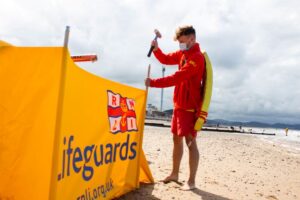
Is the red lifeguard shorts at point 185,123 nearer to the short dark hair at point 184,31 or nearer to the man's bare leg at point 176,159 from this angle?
the man's bare leg at point 176,159

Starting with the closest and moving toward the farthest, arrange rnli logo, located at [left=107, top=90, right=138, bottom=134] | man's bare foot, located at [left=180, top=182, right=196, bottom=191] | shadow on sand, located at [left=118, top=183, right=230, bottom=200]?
rnli logo, located at [left=107, top=90, right=138, bottom=134]
shadow on sand, located at [left=118, top=183, right=230, bottom=200]
man's bare foot, located at [left=180, top=182, right=196, bottom=191]

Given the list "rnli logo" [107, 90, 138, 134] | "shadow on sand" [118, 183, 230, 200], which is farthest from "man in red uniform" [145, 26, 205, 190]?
"rnli logo" [107, 90, 138, 134]

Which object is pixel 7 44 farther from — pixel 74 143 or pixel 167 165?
pixel 167 165

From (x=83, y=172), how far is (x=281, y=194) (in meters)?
3.23

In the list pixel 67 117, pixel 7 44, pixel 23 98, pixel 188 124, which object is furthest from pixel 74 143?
pixel 188 124

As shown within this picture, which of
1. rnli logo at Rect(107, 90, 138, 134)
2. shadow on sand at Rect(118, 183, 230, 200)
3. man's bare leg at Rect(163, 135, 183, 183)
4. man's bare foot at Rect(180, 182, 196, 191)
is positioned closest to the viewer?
rnli logo at Rect(107, 90, 138, 134)

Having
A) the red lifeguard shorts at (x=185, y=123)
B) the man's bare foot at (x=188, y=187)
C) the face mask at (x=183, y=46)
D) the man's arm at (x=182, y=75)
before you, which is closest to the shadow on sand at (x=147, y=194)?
the man's bare foot at (x=188, y=187)

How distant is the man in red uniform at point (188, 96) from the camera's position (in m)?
4.33

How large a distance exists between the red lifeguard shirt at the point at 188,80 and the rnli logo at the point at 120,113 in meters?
0.55

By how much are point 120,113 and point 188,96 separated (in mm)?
1244

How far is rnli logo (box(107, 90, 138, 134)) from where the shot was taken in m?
3.36

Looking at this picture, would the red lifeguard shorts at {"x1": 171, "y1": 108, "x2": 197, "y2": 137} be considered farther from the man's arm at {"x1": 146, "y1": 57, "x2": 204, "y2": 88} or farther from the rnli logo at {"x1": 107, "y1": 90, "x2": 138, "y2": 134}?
the rnli logo at {"x1": 107, "y1": 90, "x2": 138, "y2": 134}

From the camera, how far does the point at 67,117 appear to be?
2490 millimetres

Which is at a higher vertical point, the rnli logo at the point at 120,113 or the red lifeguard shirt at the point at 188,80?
the red lifeguard shirt at the point at 188,80
